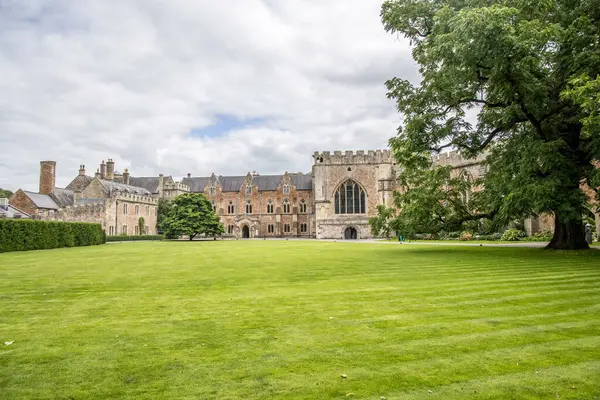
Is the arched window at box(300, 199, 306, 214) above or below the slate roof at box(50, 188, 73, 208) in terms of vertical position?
below

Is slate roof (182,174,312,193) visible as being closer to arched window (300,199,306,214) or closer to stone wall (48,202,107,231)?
arched window (300,199,306,214)

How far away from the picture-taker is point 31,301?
9070 millimetres

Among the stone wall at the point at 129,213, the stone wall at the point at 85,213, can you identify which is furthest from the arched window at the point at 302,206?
the stone wall at the point at 85,213

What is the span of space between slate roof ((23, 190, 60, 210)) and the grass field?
4917 cm

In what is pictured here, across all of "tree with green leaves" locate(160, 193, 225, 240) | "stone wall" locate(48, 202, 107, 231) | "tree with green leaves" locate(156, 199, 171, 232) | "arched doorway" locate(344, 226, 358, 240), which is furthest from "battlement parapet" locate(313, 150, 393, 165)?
"stone wall" locate(48, 202, 107, 231)

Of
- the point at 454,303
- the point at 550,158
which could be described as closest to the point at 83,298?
the point at 454,303

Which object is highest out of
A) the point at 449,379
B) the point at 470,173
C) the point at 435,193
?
the point at 470,173

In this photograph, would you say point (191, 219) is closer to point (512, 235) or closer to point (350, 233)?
point (350, 233)

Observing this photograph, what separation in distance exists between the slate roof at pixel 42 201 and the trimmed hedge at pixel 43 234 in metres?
16.8

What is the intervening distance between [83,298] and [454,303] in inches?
297

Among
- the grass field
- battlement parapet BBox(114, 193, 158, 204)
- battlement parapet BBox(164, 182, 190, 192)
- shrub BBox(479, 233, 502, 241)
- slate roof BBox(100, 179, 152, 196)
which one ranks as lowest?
the grass field

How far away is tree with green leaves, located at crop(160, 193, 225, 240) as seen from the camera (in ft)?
171

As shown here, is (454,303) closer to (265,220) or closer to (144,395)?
(144,395)

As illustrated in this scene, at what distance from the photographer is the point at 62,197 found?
2356 inches
